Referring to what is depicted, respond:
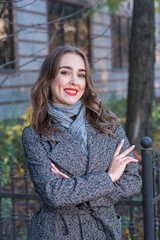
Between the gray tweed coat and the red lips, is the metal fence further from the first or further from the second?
the red lips

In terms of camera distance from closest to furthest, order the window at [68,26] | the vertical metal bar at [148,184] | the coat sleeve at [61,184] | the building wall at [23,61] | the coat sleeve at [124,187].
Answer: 1. the coat sleeve at [61,184]
2. the coat sleeve at [124,187]
3. the vertical metal bar at [148,184]
4. the building wall at [23,61]
5. the window at [68,26]

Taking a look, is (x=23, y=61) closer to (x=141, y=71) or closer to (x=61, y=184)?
(x=141, y=71)

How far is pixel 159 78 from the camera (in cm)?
1852

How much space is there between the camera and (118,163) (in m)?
2.29

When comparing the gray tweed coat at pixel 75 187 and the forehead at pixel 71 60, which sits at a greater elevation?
the forehead at pixel 71 60

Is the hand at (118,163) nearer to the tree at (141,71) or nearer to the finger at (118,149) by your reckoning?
the finger at (118,149)

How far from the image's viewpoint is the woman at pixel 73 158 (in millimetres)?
2188

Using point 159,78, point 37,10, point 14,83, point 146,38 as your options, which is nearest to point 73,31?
point 37,10

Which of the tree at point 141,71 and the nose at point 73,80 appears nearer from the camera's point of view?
the nose at point 73,80

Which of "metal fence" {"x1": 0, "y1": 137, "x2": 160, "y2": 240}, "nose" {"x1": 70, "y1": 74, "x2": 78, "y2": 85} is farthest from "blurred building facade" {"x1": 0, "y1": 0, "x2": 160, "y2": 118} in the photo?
"nose" {"x1": 70, "y1": 74, "x2": 78, "y2": 85}

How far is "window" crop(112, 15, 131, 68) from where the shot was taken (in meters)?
15.0

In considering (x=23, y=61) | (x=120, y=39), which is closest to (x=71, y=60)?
(x=23, y=61)

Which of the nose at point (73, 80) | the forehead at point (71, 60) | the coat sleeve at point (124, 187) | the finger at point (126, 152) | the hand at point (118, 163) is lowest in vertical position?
the coat sleeve at point (124, 187)

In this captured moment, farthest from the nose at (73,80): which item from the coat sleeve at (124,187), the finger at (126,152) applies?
the finger at (126,152)
